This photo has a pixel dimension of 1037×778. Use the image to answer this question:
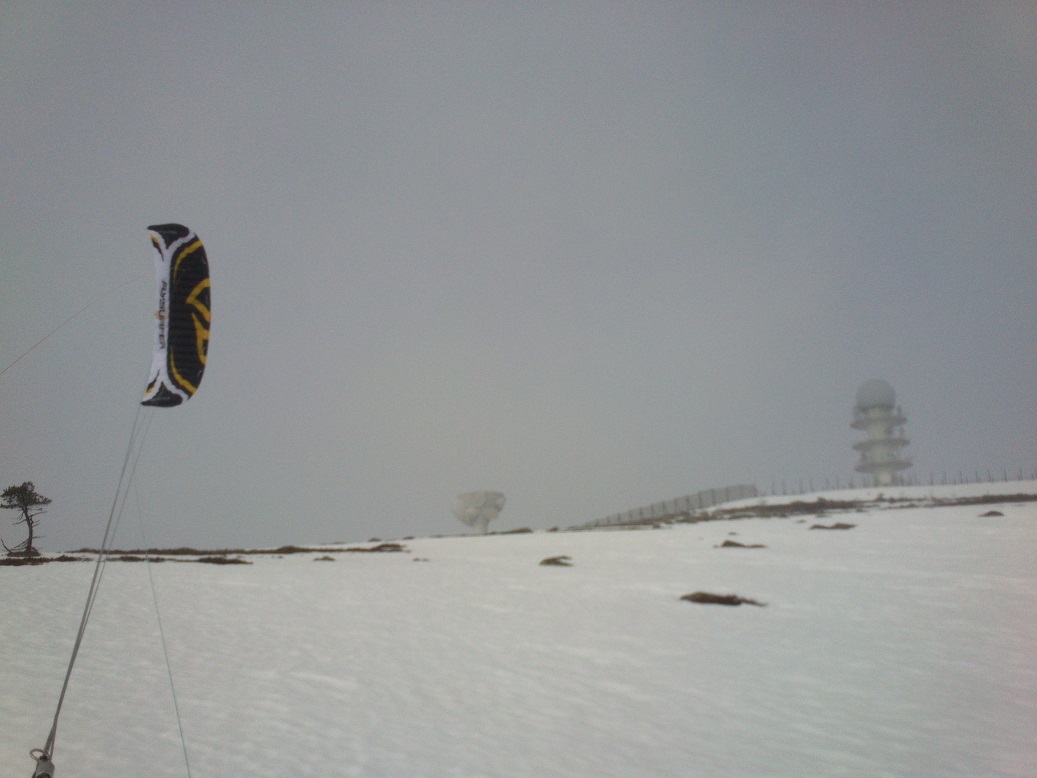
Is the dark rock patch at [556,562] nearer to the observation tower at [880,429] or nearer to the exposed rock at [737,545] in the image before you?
the exposed rock at [737,545]

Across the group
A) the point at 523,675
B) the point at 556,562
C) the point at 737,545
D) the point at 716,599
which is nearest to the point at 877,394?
the point at 737,545

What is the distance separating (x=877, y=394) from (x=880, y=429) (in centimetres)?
612

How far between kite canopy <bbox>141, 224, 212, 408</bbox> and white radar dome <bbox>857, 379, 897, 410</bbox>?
111m

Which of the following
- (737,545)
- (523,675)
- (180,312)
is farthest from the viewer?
(737,545)

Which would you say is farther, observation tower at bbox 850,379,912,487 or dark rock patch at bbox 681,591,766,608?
observation tower at bbox 850,379,912,487

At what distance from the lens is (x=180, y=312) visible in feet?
26.9

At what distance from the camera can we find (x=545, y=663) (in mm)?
9906

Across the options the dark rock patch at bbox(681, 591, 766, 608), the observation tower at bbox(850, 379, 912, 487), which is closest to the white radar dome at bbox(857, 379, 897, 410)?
the observation tower at bbox(850, 379, 912, 487)

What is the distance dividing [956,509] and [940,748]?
106 ft

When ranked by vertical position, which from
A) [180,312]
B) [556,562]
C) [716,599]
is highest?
[180,312]

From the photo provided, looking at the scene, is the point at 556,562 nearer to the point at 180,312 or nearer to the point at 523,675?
the point at 523,675

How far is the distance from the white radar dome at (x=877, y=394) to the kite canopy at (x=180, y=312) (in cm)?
11081

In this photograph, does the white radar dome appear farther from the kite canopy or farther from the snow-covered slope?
the kite canopy

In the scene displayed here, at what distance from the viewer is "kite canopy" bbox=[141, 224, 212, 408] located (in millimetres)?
7832
